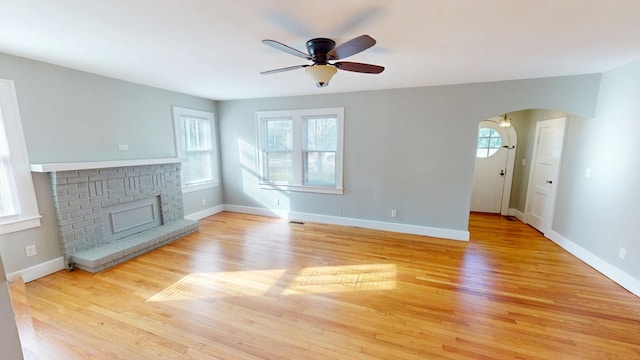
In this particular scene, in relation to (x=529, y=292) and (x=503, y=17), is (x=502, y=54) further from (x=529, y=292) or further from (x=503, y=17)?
(x=529, y=292)

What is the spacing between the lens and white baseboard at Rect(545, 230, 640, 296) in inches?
102

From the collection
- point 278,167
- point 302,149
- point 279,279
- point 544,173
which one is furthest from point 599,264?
point 278,167

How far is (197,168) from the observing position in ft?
16.3

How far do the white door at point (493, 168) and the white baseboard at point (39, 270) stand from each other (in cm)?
665

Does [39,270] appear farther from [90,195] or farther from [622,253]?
[622,253]

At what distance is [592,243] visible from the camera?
3.15m

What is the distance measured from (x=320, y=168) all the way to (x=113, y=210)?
3125 millimetres

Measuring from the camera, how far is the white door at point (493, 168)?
511cm

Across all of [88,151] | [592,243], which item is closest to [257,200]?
[88,151]

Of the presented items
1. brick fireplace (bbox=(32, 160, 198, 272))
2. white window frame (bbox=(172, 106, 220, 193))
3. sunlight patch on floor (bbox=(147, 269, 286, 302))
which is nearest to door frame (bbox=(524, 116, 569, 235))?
sunlight patch on floor (bbox=(147, 269, 286, 302))

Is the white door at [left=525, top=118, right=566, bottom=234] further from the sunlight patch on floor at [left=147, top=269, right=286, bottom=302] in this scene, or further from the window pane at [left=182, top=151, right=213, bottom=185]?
the window pane at [left=182, top=151, right=213, bottom=185]

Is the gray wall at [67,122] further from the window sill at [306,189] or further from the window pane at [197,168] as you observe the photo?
the window sill at [306,189]

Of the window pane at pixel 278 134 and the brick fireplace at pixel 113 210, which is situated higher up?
the window pane at pixel 278 134

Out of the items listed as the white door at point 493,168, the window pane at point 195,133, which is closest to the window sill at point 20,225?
the window pane at point 195,133
